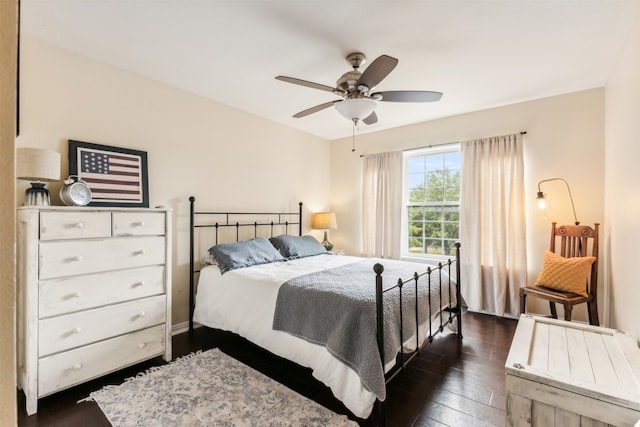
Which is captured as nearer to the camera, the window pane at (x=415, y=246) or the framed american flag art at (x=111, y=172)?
the framed american flag art at (x=111, y=172)

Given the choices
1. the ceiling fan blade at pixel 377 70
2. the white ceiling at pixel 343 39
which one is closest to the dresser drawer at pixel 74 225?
the white ceiling at pixel 343 39

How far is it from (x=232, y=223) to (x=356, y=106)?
2.10 metres

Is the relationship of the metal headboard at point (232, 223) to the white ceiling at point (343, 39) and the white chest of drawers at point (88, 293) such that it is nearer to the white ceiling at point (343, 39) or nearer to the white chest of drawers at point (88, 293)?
the white chest of drawers at point (88, 293)

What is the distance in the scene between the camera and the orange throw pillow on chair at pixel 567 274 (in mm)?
2739

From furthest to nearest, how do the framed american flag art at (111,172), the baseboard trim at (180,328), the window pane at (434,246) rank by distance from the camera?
1. the window pane at (434,246)
2. the baseboard trim at (180,328)
3. the framed american flag art at (111,172)

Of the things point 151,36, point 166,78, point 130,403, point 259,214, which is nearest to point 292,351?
point 130,403

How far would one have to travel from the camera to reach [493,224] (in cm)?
356

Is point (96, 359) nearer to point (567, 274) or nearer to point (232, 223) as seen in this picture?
point (232, 223)

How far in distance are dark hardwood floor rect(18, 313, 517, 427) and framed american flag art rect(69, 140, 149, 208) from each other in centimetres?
141

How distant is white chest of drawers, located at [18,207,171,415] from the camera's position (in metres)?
1.84

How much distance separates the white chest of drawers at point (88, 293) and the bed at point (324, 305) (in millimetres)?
597

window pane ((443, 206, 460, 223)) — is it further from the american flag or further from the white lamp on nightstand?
the american flag

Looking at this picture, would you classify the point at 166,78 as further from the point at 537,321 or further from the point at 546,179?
the point at 546,179

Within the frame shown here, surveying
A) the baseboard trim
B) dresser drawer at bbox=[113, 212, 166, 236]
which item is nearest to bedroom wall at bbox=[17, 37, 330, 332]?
the baseboard trim
